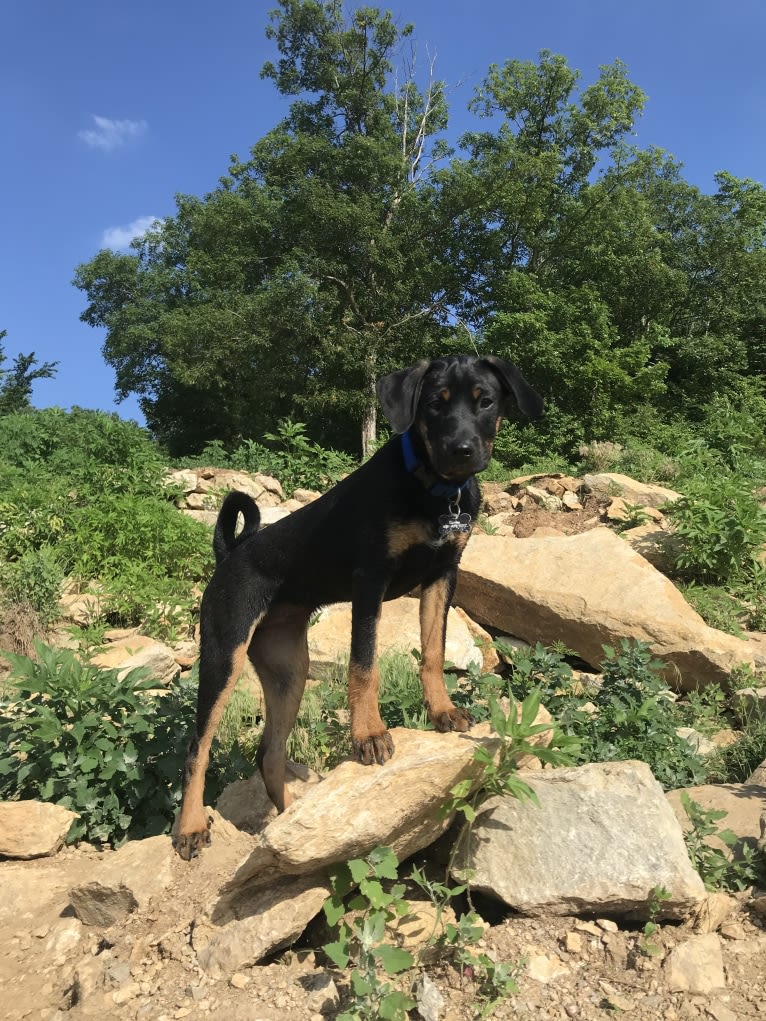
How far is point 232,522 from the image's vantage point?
404 cm

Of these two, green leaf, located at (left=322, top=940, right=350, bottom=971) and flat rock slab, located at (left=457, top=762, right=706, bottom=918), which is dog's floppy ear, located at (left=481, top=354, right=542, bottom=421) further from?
green leaf, located at (left=322, top=940, right=350, bottom=971)

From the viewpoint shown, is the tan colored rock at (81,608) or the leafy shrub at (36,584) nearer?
the leafy shrub at (36,584)

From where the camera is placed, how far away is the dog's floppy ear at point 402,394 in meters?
3.11

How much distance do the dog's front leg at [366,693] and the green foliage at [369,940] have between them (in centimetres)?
38

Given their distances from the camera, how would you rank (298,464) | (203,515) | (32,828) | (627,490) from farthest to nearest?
1. (298,464)
2. (203,515)
3. (627,490)
4. (32,828)

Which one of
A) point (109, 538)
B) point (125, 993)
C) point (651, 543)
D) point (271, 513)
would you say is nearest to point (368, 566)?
point (125, 993)

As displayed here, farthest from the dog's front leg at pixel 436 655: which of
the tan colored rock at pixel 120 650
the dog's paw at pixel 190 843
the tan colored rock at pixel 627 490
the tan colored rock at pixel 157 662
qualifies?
the tan colored rock at pixel 627 490

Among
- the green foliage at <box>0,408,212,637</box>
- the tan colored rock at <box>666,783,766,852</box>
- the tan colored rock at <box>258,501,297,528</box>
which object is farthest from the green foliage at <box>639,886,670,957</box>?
the tan colored rock at <box>258,501,297,528</box>

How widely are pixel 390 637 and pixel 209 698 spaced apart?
108 inches

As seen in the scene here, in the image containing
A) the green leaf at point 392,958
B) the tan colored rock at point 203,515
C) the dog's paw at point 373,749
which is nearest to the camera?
the green leaf at point 392,958

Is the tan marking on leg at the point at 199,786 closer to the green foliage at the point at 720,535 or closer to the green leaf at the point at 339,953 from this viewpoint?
the green leaf at the point at 339,953

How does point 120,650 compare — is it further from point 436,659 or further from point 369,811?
point 369,811

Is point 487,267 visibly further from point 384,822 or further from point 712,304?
point 384,822

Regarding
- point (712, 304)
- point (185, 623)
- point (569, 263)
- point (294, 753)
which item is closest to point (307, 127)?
point (569, 263)
